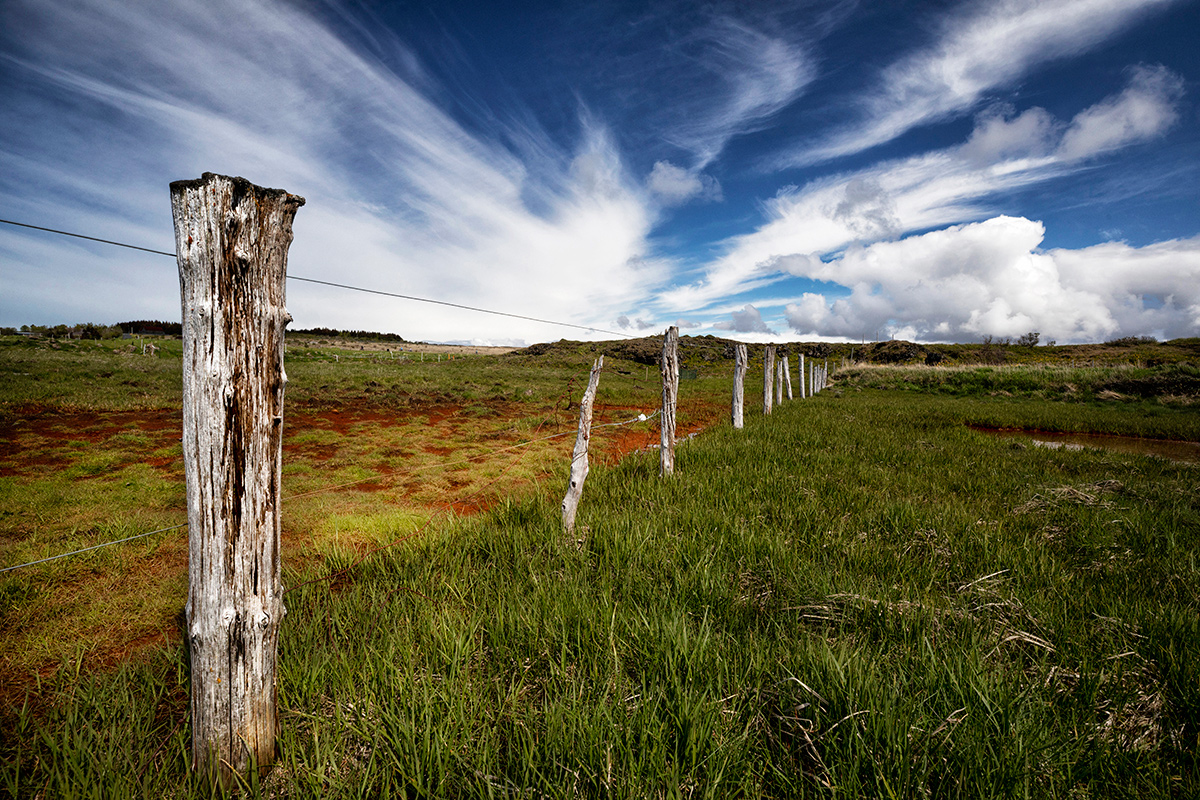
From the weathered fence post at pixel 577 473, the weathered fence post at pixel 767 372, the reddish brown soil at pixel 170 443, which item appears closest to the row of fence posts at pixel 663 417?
the weathered fence post at pixel 577 473

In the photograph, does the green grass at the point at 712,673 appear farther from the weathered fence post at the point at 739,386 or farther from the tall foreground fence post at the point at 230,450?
the weathered fence post at the point at 739,386

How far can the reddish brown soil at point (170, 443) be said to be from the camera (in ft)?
10.3

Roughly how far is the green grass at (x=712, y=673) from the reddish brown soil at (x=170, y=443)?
21.7 inches

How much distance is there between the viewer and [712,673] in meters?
2.23

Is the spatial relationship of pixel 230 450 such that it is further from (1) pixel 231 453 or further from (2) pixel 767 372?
(2) pixel 767 372

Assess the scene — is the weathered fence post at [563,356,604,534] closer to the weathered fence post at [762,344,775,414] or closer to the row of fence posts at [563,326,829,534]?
the row of fence posts at [563,326,829,534]

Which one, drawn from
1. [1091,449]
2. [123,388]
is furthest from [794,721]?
[123,388]

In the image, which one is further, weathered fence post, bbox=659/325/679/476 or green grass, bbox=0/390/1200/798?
weathered fence post, bbox=659/325/679/476

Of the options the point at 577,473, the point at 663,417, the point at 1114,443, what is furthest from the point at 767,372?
the point at 577,473

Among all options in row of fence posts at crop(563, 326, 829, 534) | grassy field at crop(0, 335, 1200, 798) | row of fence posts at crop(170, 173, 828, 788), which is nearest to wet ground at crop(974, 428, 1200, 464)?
row of fence posts at crop(563, 326, 829, 534)

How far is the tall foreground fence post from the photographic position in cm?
184

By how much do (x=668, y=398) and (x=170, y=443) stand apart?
32.6 ft

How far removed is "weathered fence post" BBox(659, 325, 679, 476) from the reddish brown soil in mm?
1605

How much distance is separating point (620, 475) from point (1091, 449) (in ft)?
34.2
